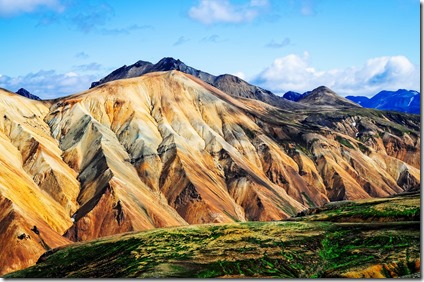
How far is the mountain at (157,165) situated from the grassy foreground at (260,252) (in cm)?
3564

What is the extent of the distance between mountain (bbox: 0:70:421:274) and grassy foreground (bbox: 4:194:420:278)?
35642 mm

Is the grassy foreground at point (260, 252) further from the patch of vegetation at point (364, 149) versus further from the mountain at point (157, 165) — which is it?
the patch of vegetation at point (364, 149)

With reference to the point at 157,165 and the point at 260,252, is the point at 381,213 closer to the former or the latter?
the point at 260,252

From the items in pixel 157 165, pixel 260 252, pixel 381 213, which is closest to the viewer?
pixel 260 252

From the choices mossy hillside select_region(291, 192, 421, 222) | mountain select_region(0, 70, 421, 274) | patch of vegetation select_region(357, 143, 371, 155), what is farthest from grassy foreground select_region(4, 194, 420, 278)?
patch of vegetation select_region(357, 143, 371, 155)

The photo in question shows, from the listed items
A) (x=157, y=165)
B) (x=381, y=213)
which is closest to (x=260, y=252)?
(x=381, y=213)

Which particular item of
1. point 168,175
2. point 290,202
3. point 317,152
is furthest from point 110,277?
point 317,152

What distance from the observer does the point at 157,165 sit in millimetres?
108250

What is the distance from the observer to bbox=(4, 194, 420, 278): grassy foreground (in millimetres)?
31109

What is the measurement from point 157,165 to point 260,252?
7448 cm

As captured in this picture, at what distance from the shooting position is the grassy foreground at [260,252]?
31.1 metres

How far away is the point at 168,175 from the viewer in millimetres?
106188

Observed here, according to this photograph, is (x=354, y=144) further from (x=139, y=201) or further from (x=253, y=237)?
(x=253, y=237)

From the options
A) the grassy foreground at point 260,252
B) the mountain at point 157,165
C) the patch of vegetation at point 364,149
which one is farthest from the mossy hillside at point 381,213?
the patch of vegetation at point 364,149
